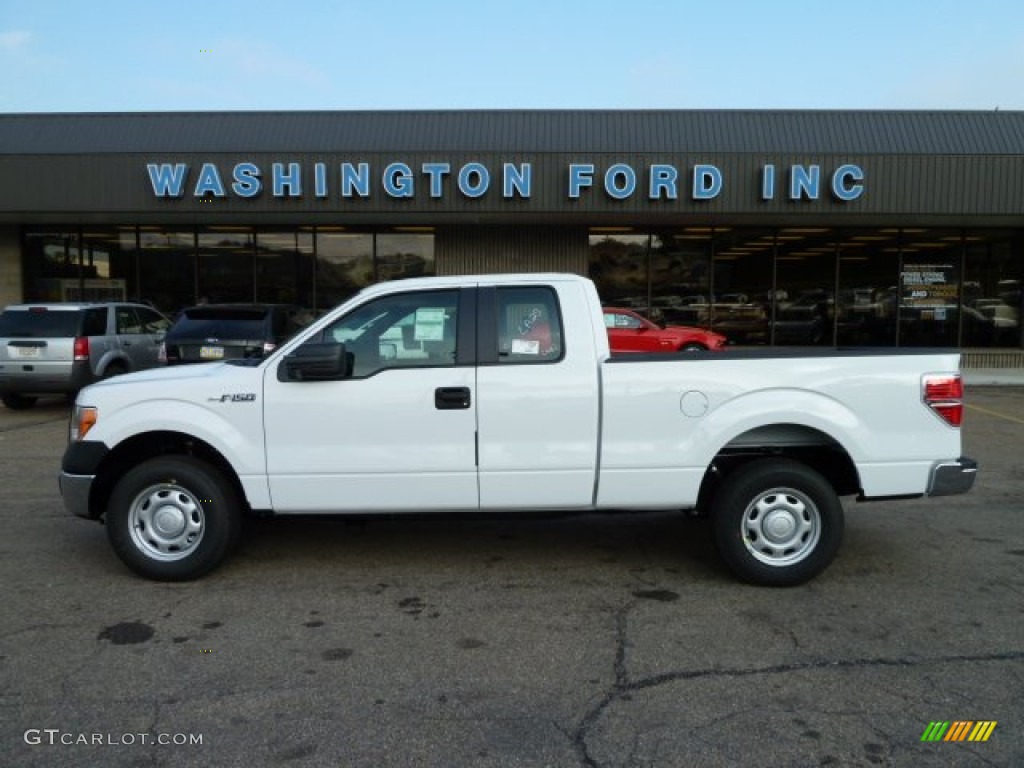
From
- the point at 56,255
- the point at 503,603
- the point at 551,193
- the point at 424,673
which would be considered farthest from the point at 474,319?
Answer: the point at 56,255

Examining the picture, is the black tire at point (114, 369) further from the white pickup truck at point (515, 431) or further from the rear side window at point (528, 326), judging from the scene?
the rear side window at point (528, 326)

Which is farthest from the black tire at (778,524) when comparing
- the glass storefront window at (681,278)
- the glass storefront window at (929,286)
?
the glass storefront window at (929,286)

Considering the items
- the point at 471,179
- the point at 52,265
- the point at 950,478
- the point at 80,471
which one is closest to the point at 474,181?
the point at 471,179

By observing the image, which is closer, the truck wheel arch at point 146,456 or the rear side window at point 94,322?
the truck wheel arch at point 146,456

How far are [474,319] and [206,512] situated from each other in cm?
197

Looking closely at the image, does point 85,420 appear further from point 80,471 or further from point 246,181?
point 246,181

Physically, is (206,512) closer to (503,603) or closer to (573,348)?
(503,603)

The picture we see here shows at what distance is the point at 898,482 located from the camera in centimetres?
499

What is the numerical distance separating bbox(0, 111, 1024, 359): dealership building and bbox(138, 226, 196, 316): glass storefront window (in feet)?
0.11

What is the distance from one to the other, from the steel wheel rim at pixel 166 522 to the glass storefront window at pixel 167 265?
1630 centimetres

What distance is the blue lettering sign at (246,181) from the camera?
16.6 meters

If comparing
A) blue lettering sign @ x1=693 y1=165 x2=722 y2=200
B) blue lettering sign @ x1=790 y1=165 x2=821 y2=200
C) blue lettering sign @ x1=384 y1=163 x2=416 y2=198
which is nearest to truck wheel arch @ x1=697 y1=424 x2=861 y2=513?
blue lettering sign @ x1=693 y1=165 x2=722 y2=200

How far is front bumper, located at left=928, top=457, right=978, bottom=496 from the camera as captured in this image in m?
4.96

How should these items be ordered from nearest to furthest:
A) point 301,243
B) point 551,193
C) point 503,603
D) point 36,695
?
point 36,695 → point 503,603 → point 551,193 → point 301,243
